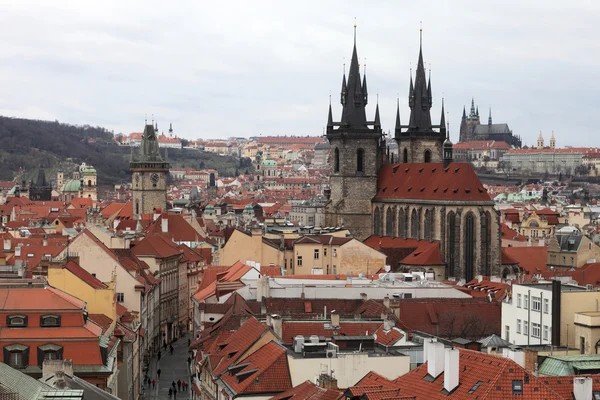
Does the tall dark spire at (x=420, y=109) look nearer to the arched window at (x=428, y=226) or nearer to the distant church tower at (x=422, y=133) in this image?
the distant church tower at (x=422, y=133)

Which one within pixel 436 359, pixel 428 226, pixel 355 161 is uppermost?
pixel 355 161

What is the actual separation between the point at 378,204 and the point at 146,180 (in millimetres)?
40596

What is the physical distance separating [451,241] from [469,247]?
1.79m

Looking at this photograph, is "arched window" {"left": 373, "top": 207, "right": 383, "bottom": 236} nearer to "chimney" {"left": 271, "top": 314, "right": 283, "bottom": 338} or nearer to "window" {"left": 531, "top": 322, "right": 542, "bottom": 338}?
"window" {"left": 531, "top": 322, "right": 542, "bottom": 338}

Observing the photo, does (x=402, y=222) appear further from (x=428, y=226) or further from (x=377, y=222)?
(x=428, y=226)

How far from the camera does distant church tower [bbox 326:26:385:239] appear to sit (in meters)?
123

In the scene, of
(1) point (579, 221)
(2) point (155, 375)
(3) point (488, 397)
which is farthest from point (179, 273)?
(1) point (579, 221)

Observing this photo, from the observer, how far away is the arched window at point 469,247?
108688 millimetres

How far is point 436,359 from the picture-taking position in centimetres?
3319

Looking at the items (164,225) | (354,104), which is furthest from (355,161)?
(164,225)

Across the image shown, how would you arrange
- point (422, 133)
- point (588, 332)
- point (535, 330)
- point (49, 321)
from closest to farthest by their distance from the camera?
point (49, 321)
point (588, 332)
point (535, 330)
point (422, 133)

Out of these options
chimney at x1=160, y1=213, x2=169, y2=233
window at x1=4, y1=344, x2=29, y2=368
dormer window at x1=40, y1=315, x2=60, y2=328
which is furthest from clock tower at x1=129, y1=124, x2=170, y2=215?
window at x1=4, y1=344, x2=29, y2=368

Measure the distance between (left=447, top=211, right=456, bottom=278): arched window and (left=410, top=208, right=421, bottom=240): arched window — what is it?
5.50m

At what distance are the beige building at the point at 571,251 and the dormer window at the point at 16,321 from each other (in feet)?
250
